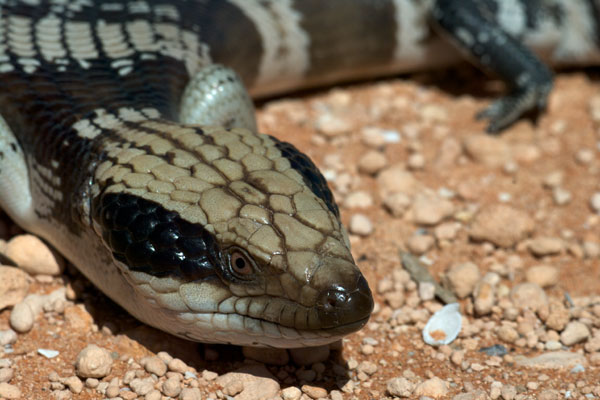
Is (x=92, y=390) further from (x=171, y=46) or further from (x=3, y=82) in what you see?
(x=171, y=46)

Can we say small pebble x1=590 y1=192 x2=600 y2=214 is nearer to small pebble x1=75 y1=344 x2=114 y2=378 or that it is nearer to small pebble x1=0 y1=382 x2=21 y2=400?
small pebble x1=75 y1=344 x2=114 y2=378

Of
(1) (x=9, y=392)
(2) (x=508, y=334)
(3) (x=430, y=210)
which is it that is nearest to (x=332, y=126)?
(3) (x=430, y=210)

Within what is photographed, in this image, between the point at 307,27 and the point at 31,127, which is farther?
the point at 307,27

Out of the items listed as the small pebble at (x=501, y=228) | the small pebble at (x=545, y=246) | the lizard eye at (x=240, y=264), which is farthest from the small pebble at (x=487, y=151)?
the lizard eye at (x=240, y=264)

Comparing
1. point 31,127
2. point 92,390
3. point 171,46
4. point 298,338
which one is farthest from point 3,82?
point 298,338

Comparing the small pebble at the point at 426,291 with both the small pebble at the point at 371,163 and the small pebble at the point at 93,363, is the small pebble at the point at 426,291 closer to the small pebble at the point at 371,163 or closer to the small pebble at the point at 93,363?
the small pebble at the point at 371,163

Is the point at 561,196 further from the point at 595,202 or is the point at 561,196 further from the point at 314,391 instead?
the point at 314,391

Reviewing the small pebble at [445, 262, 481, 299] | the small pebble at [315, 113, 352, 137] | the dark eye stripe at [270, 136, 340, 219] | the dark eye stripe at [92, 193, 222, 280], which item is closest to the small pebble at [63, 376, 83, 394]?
the dark eye stripe at [92, 193, 222, 280]
